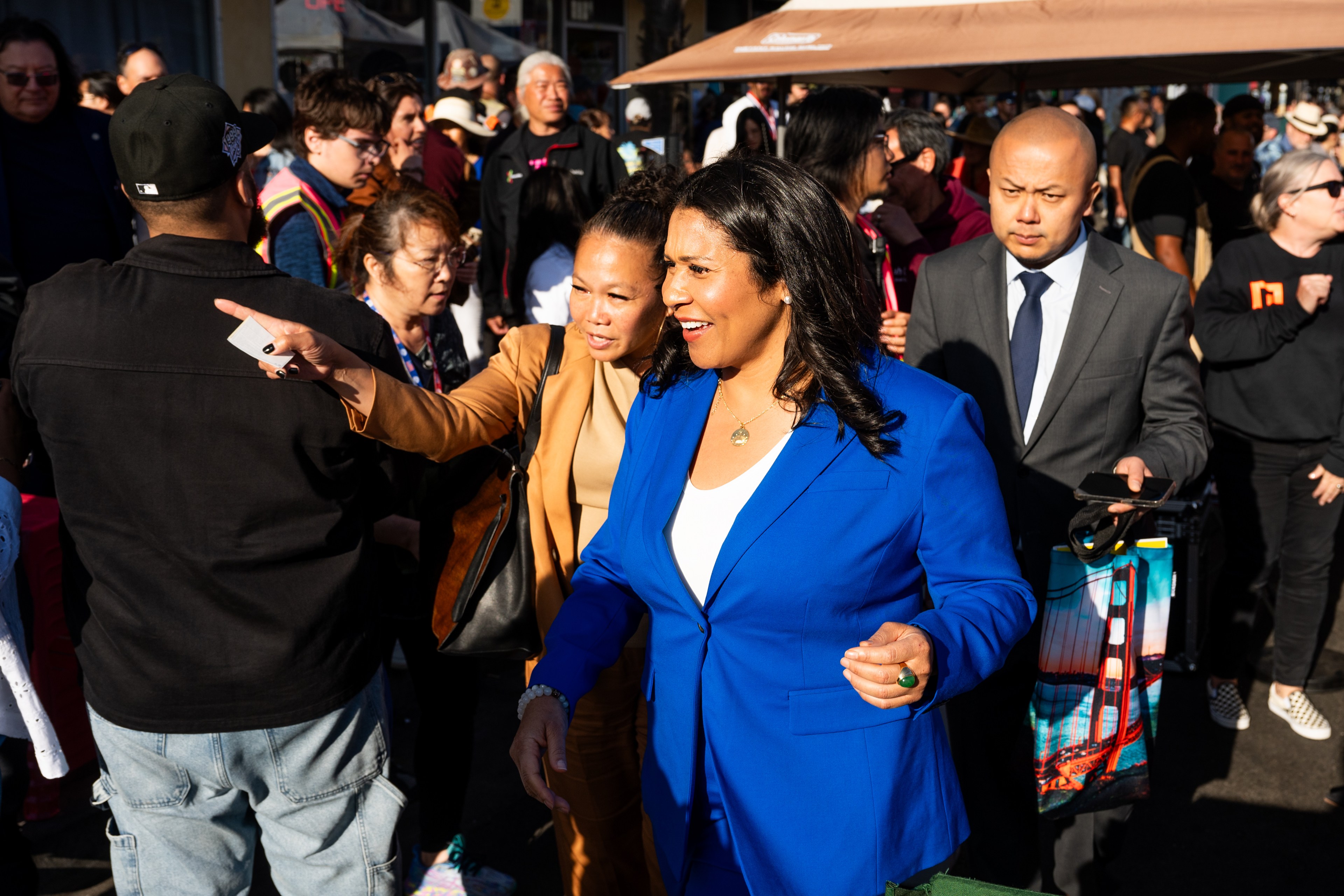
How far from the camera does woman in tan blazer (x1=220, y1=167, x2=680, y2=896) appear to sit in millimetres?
2791

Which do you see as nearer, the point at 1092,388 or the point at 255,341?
the point at 255,341

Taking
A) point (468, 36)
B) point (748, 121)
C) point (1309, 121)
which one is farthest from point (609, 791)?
point (468, 36)

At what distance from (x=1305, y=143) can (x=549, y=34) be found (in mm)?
9617

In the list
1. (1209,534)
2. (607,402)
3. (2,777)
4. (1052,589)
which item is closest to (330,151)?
(607,402)

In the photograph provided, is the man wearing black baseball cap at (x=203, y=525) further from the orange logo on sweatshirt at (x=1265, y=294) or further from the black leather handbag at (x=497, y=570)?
the orange logo on sweatshirt at (x=1265, y=294)

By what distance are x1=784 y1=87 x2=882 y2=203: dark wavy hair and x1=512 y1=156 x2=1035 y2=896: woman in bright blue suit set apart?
2.01m

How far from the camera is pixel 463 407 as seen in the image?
2674mm

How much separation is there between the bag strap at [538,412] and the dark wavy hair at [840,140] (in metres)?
1.60

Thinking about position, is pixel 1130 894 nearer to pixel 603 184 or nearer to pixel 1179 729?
pixel 1179 729

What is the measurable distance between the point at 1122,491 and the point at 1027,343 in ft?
2.10

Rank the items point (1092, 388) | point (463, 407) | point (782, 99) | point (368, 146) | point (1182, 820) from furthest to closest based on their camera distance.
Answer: point (782, 99), point (368, 146), point (1182, 820), point (1092, 388), point (463, 407)

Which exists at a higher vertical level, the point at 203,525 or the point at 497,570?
the point at 203,525

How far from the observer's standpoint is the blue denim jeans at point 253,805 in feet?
7.35

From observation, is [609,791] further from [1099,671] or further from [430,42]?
[430,42]
